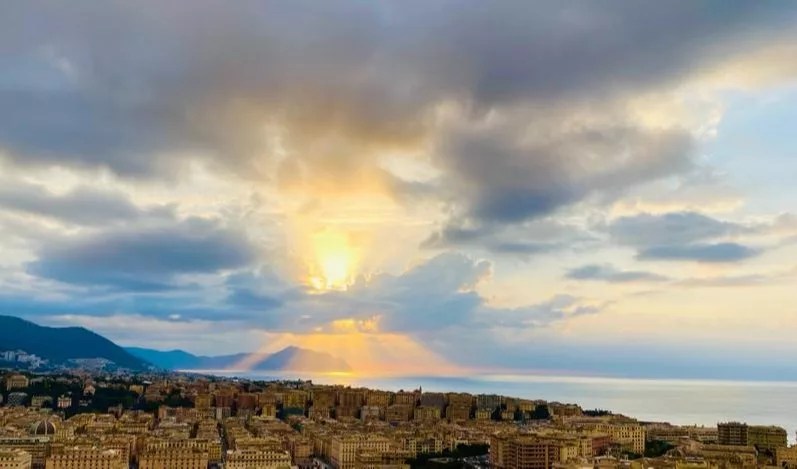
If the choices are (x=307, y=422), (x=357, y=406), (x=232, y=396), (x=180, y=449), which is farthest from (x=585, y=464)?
(x=232, y=396)

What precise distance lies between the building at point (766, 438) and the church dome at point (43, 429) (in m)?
44.4

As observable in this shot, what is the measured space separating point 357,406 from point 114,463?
157 ft

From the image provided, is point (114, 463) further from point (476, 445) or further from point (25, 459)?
point (476, 445)

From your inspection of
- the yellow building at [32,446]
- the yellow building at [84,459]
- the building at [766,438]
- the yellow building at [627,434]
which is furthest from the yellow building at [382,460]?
the building at [766,438]

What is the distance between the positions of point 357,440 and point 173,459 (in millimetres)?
10756

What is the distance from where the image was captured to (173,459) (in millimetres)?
45125

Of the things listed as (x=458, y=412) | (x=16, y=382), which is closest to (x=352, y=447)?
(x=458, y=412)

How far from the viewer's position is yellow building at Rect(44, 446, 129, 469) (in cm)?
4122

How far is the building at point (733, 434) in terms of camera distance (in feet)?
176

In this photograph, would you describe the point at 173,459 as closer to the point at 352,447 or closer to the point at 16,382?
the point at 352,447

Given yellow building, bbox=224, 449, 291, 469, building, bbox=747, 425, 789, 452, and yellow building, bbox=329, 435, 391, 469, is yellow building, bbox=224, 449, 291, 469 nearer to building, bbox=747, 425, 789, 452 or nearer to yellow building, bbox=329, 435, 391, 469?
yellow building, bbox=329, 435, 391, 469

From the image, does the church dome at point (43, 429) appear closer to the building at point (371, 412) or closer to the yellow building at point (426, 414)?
the building at point (371, 412)

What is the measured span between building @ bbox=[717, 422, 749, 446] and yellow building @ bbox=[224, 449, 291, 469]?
29.0m

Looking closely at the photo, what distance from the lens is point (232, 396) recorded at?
89.8 m
